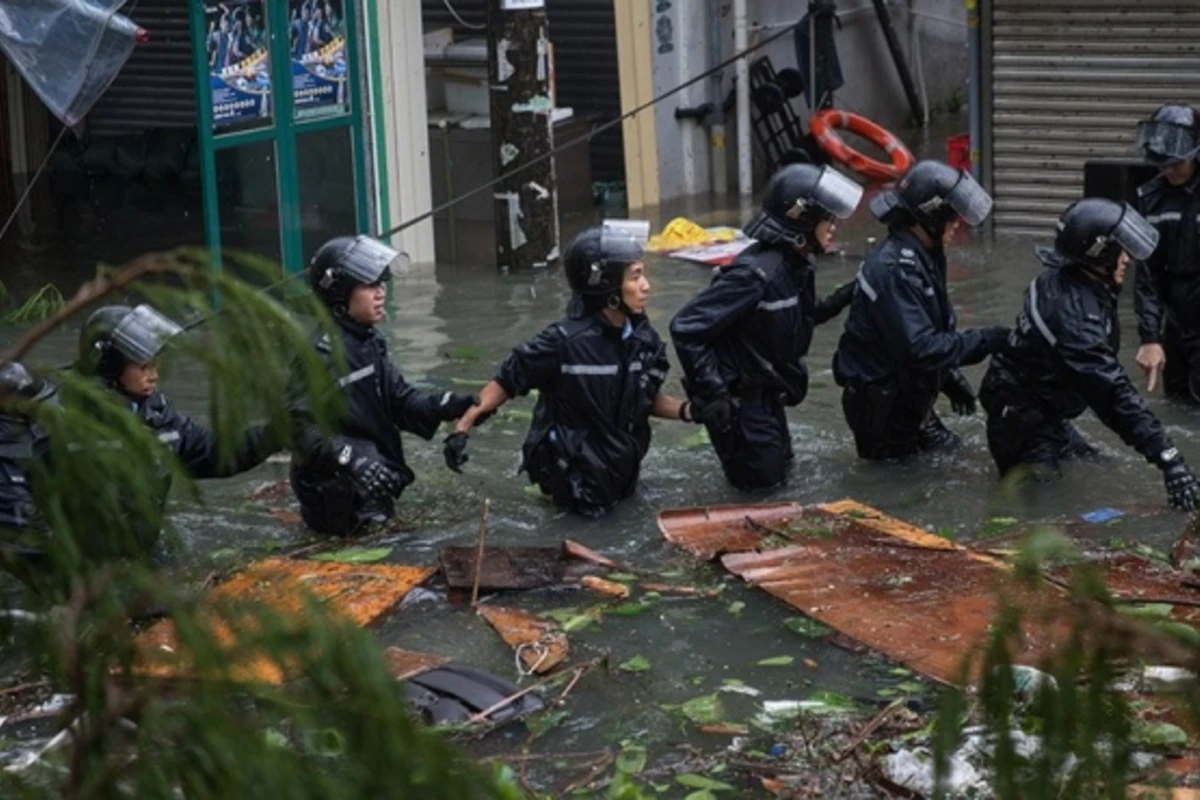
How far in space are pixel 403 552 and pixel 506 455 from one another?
5.75 ft

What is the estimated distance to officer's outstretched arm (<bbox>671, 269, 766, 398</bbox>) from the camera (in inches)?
379

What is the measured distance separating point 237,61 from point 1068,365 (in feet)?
21.3

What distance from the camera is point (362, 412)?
30.1 ft

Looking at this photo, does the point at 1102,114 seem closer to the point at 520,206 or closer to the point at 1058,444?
the point at 520,206

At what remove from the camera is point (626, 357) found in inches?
368

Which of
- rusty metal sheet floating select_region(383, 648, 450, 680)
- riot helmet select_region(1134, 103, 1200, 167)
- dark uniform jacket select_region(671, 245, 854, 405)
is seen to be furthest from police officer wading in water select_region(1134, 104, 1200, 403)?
rusty metal sheet floating select_region(383, 648, 450, 680)

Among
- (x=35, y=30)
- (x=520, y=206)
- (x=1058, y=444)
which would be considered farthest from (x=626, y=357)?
(x=520, y=206)

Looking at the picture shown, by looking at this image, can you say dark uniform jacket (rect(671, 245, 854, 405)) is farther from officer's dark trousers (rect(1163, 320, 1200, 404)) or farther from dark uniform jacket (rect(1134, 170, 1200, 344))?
officer's dark trousers (rect(1163, 320, 1200, 404))

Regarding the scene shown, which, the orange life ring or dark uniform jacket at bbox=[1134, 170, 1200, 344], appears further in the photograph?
the orange life ring

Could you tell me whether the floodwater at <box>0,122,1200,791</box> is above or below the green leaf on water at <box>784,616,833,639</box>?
below

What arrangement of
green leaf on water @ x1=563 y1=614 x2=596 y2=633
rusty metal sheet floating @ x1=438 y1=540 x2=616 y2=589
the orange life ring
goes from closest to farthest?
green leaf on water @ x1=563 y1=614 x2=596 y2=633 → rusty metal sheet floating @ x1=438 y1=540 x2=616 y2=589 → the orange life ring

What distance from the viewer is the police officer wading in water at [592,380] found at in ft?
30.4

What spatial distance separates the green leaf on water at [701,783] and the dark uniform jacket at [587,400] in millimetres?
3127

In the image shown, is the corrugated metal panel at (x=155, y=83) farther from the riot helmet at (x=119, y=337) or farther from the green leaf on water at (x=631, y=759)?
the green leaf on water at (x=631, y=759)
